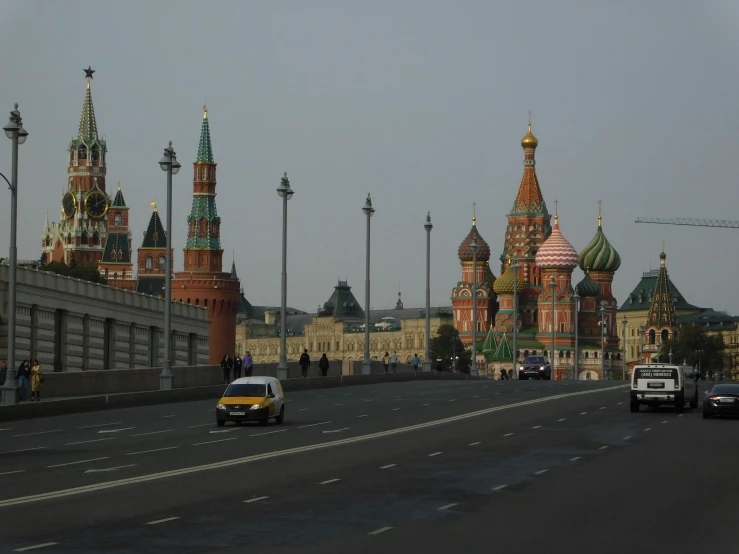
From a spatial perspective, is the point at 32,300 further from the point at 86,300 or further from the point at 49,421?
the point at 49,421

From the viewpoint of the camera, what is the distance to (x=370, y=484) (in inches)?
1037

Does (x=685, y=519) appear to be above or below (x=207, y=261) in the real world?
below

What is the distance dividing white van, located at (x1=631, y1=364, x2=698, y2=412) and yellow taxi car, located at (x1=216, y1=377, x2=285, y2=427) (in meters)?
12.8

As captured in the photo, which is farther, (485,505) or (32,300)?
(32,300)

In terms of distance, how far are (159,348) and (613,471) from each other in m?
64.6

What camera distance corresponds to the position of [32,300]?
70.6 metres

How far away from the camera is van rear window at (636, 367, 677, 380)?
48.8 m

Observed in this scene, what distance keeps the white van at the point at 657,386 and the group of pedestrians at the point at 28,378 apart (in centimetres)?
1860

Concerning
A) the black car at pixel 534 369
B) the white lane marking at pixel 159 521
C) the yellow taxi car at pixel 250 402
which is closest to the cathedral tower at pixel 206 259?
the black car at pixel 534 369

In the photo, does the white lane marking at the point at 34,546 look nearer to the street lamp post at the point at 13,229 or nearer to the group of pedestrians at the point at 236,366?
the street lamp post at the point at 13,229

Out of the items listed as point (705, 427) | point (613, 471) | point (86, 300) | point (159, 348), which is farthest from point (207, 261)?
point (613, 471)

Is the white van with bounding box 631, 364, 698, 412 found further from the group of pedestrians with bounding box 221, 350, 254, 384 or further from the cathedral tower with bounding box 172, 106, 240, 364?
the cathedral tower with bounding box 172, 106, 240, 364

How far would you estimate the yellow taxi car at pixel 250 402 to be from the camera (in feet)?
134

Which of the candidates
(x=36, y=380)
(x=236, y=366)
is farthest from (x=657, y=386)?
(x=236, y=366)
